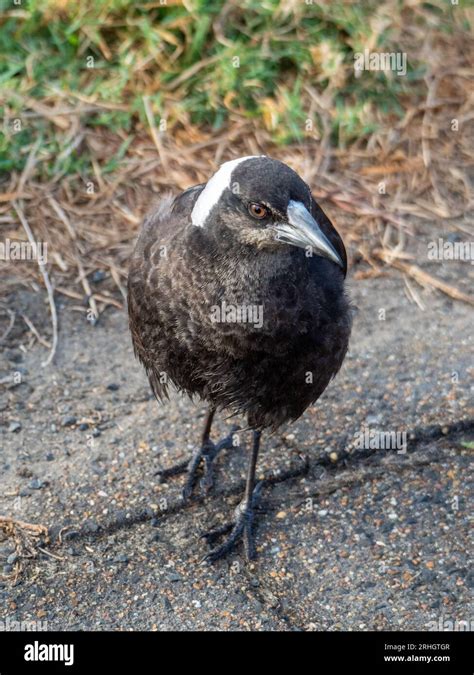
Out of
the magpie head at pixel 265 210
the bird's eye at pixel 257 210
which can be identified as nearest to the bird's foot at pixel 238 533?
the magpie head at pixel 265 210

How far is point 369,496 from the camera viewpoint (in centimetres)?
401

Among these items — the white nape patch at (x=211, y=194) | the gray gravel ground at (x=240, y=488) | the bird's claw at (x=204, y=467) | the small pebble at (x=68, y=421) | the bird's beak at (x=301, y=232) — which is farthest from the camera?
the small pebble at (x=68, y=421)

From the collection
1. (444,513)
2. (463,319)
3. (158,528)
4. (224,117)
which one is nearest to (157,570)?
(158,528)

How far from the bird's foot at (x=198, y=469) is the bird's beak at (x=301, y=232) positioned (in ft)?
4.27

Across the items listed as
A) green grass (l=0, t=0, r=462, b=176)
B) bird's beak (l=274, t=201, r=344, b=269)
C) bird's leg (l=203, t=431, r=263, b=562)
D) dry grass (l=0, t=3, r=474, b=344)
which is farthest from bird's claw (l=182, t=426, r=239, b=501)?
Result: green grass (l=0, t=0, r=462, b=176)

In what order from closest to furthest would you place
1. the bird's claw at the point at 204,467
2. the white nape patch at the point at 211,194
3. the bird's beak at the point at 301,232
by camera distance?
the bird's beak at the point at 301,232 → the white nape patch at the point at 211,194 → the bird's claw at the point at 204,467

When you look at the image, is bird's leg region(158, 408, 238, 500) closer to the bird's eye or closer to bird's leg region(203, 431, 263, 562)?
bird's leg region(203, 431, 263, 562)

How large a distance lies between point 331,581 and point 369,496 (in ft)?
1.65

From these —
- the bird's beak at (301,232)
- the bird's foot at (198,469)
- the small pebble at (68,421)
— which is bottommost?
the small pebble at (68,421)

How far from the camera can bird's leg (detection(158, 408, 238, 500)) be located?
4.07 m

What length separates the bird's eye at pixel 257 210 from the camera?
322cm

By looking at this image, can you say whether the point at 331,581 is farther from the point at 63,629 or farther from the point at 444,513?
the point at 63,629

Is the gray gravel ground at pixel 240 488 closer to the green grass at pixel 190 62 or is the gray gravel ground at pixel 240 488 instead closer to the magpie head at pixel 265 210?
the magpie head at pixel 265 210

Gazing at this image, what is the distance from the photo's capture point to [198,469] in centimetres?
416
